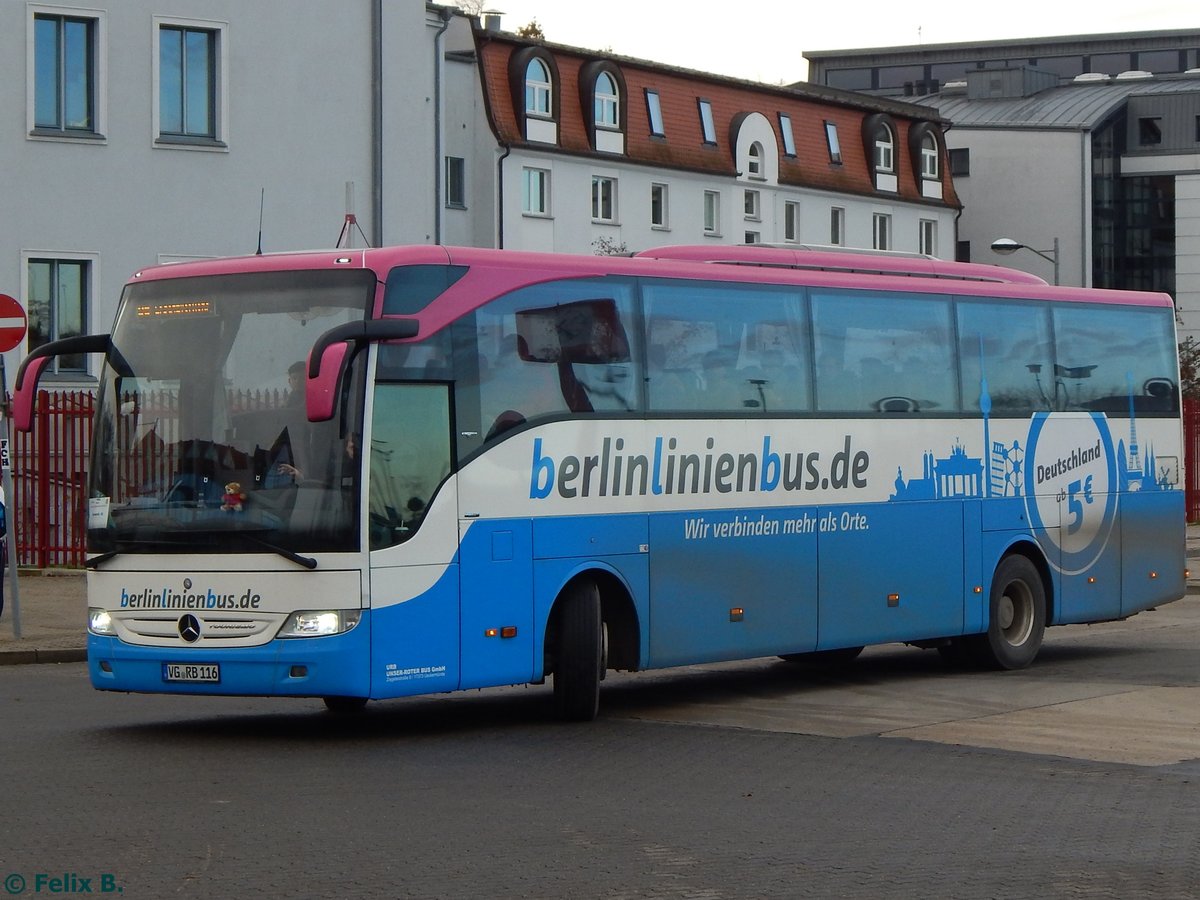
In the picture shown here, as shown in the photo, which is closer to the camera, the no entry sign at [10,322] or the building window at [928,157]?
the no entry sign at [10,322]

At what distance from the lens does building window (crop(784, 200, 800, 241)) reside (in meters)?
68.1

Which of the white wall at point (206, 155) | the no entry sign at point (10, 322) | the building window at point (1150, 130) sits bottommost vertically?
the no entry sign at point (10, 322)

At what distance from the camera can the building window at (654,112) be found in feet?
203

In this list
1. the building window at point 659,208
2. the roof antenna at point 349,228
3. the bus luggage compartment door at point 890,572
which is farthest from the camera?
the building window at point 659,208

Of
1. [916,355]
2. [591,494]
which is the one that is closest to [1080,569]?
[916,355]

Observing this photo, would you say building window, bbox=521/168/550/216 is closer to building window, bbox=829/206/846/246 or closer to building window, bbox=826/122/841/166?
building window, bbox=829/206/846/246

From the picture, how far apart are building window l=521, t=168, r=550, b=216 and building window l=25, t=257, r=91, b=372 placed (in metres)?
25.9

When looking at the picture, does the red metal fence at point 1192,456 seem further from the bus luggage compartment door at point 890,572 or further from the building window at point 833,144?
the building window at point 833,144

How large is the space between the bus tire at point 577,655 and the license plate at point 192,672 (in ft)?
7.90

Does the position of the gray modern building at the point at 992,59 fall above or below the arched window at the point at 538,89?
above

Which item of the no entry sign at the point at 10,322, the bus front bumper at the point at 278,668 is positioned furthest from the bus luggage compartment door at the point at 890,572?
the no entry sign at the point at 10,322

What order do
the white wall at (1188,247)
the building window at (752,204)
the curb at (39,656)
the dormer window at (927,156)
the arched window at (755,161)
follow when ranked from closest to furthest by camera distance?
the curb at (39,656) < the arched window at (755,161) < the building window at (752,204) < the dormer window at (927,156) < the white wall at (1188,247)

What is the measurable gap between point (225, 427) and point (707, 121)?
53433mm

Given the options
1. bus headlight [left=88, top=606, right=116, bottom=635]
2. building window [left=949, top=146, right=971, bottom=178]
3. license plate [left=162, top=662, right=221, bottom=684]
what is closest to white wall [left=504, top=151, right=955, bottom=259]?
building window [left=949, top=146, right=971, bottom=178]
